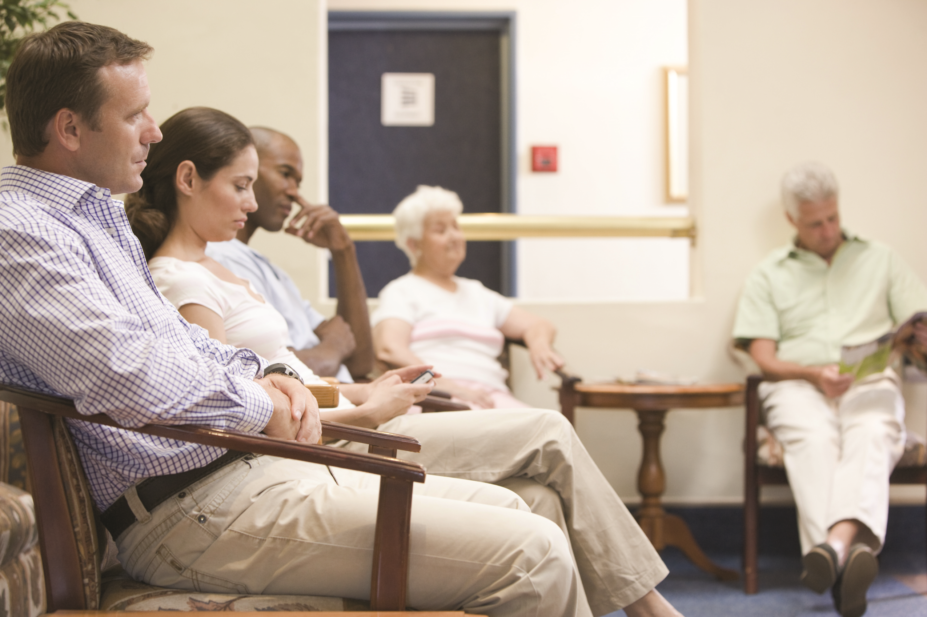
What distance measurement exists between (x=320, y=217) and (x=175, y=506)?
4.30 ft

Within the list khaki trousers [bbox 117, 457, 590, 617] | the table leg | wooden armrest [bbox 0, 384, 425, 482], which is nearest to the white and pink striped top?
the table leg

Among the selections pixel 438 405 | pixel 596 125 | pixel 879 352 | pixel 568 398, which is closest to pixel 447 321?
pixel 568 398

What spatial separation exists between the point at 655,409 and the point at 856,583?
790 millimetres

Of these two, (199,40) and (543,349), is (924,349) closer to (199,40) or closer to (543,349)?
(543,349)

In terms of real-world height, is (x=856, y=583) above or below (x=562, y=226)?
below

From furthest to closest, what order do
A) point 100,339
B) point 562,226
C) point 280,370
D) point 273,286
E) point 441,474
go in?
1. point 562,226
2. point 273,286
3. point 441,474
4. point 280,370
5. point 100,339

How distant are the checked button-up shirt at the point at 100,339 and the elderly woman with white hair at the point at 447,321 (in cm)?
137

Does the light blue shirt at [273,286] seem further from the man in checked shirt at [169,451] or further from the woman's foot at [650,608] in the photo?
the woman's foot at [650,608]

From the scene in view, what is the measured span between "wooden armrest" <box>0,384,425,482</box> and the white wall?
355 centimetres

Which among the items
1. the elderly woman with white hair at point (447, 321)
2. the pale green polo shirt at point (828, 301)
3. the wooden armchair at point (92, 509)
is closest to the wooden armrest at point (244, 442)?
the wooden armchair at point (92, 509)

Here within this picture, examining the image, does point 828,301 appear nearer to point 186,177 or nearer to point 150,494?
point 186,177

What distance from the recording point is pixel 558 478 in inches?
58.9

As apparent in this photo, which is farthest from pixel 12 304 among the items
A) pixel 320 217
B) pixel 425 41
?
pixel 425 41

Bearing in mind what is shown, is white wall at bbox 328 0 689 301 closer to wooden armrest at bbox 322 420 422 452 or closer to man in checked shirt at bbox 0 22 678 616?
wooden armrest at bbox 322 420 422 452
